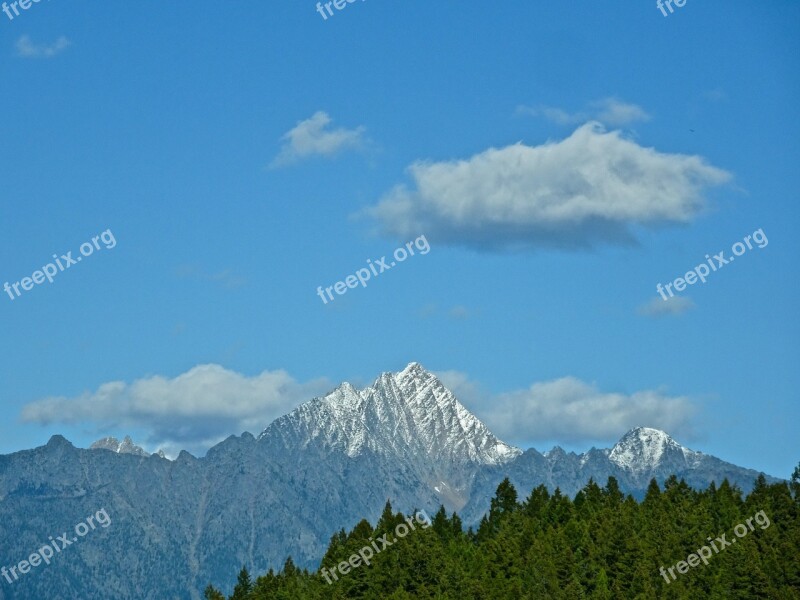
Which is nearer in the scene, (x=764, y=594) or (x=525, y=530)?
(x=764, y=594)

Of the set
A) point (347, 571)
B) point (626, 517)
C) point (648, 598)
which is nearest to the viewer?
point (648, 598)

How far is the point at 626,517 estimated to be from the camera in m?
187

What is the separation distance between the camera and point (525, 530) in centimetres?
19138

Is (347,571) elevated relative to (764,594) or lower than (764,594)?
elevated

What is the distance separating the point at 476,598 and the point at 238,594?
4661 cm

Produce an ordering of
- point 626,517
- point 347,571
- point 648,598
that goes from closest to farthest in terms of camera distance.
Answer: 1. point 648,598
2. point 347,571
3. point 626,517

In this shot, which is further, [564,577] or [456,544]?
[456,544]

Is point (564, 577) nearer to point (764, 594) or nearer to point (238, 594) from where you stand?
point (764, 594)

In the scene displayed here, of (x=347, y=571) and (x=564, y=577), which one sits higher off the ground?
(x=347, y=571)

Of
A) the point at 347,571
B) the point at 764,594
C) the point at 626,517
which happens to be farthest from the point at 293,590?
the point at 764,594

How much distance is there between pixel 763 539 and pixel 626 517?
666 inches

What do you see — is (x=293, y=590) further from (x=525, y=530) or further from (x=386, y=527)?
(x=525, y=530)

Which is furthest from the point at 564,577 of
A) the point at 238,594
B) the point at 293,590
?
the point at 238,594

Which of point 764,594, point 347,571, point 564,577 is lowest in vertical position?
point 764,594
